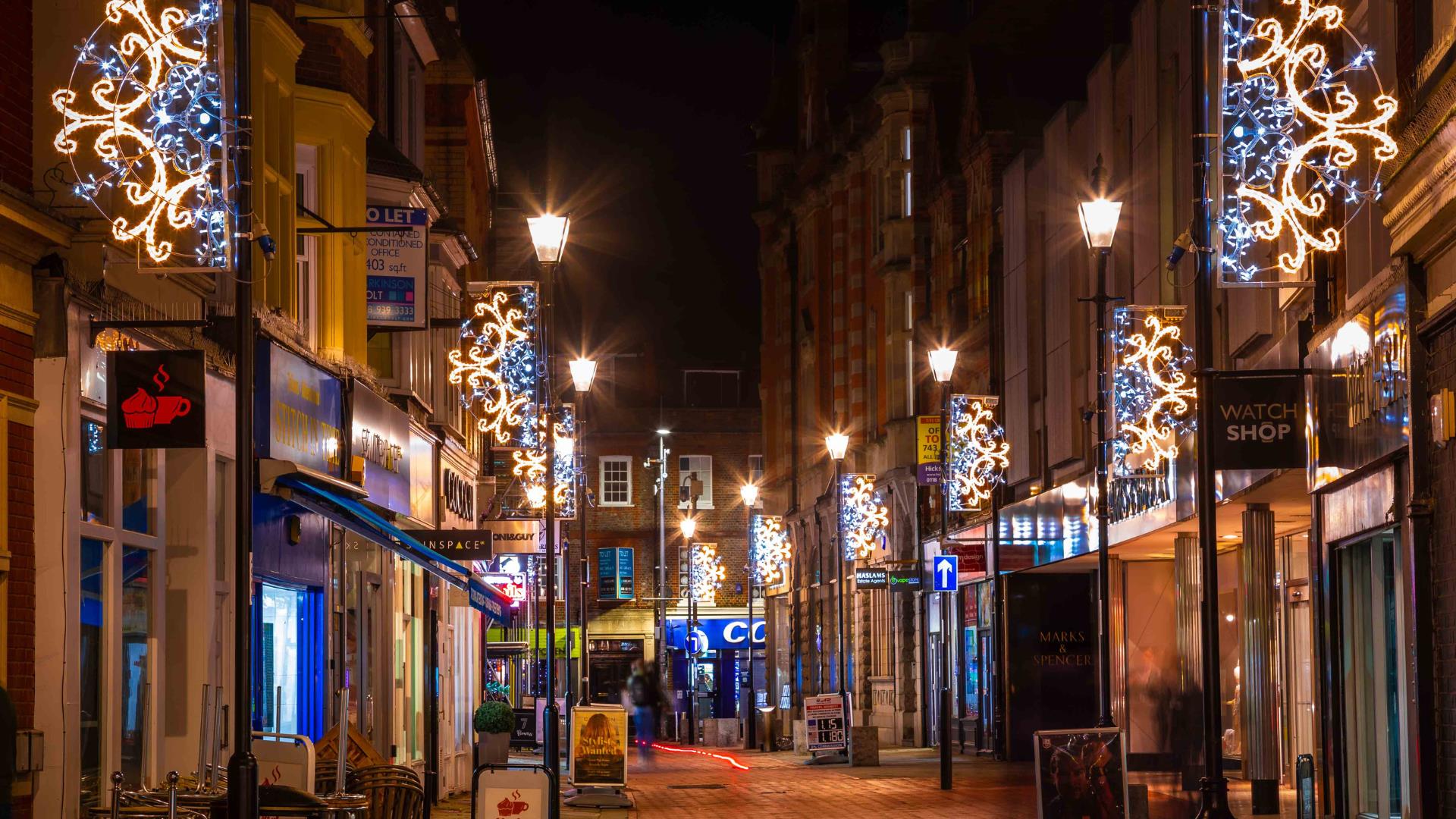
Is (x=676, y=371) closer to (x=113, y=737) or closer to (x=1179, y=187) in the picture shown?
(x=1179, y=187)

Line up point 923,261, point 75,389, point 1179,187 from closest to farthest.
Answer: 1. point 75,389
2. point 1179,187
3. point 923,261

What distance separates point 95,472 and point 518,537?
14959mm

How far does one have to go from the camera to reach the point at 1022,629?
3969cm

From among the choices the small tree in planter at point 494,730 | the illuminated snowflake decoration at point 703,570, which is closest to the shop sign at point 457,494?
the small tree in planter at point 494,730

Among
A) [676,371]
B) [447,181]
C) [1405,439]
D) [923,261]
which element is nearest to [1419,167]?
[1405,439]

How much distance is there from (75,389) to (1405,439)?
934cm

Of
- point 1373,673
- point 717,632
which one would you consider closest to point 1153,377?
point 1373,673

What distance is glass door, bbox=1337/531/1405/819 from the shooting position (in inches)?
635

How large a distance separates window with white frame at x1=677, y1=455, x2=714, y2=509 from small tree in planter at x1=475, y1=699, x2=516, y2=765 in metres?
51.0

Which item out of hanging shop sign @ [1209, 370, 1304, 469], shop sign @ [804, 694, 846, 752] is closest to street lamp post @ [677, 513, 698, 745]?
shop sign @ [804, 694, 846, 752]

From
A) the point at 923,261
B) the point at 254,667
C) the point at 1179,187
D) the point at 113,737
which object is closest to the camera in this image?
the point at 113,737

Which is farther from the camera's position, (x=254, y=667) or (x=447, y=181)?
(x=447, y=181)

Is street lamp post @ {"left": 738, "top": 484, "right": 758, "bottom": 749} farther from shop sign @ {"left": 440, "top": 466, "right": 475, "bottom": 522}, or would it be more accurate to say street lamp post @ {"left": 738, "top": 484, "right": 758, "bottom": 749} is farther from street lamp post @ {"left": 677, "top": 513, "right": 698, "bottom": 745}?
shop sign @ {"left": 440, "top": 466, "right": 475, "bottom": 522}

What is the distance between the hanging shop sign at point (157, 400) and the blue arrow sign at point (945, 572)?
20.8 metres
